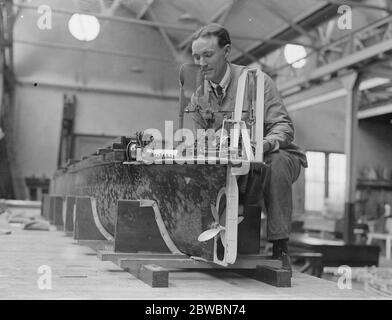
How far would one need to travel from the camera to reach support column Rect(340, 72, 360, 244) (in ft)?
32.2

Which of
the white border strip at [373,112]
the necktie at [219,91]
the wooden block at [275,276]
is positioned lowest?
the wooden block at [275,276]

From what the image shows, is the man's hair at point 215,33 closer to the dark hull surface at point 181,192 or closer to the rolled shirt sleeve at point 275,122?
the rolled shirt sleeve at point 275,122

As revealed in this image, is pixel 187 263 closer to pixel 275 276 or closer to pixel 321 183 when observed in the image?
pixel 275 276

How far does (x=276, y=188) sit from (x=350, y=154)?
829cm

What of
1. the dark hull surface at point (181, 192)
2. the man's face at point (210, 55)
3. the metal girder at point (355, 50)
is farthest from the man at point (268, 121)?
the metal girder at point (355, 50)

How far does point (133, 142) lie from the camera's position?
242 cm

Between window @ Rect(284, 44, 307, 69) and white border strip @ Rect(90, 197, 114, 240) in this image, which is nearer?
white border strip @ Rect(90, 197, 114, 240)

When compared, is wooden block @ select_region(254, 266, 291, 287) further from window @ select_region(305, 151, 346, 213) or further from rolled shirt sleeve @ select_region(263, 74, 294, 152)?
window @ select_region(305, 151, 346, 213)

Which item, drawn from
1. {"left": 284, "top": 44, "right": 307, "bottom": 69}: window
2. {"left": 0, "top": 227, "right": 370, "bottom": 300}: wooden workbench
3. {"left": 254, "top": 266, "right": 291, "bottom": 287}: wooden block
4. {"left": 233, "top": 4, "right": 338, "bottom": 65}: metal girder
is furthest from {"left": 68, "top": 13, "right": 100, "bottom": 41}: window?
{"left": 254, "top": 266, "right": 291, "bottom": 287}: wooden block

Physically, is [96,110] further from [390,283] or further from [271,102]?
[271,102]

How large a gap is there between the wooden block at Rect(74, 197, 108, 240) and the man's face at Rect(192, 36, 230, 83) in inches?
48.6

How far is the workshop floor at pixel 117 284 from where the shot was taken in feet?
5.57

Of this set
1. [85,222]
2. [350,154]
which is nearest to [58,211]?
[85,222]

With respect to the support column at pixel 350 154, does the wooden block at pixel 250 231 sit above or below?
below
